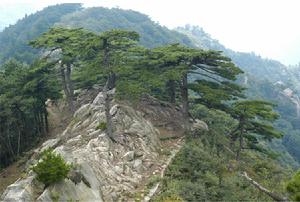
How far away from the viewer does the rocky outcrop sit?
1902cm

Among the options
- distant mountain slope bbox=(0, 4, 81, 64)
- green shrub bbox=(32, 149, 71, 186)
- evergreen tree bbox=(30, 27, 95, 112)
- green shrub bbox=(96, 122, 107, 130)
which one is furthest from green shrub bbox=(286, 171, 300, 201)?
distant mountain slope bbox=(0, 4, 81, 64)

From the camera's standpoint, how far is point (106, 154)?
25453mm

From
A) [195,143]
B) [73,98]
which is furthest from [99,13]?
[195,143]

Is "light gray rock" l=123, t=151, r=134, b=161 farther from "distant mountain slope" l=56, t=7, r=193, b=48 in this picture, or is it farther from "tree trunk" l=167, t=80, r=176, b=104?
"distant mountain slope" l=56, t=7, r=193, b=48

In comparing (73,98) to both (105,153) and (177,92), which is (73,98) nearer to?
(177,92)

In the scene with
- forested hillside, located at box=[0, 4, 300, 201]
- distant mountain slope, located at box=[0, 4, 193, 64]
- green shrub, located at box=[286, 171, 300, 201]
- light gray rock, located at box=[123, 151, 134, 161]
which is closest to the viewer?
green shrub, located at box=[286, 171, 300, 201]

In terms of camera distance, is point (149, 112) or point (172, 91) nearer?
point (149, 112)

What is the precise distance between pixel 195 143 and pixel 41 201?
46.1ft

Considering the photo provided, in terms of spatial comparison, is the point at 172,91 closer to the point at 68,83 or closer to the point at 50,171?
the point at 68,83

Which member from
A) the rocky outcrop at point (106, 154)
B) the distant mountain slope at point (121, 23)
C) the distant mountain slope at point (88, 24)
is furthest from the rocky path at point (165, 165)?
the distant mountain slope at point (121, 23)

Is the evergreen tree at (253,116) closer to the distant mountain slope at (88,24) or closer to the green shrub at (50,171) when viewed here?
the green shrub at (50,171)

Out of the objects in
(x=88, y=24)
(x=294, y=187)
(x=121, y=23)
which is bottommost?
(x=121, y=23)

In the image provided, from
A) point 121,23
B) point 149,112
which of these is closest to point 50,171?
point 149,112

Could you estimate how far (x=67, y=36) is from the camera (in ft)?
117
